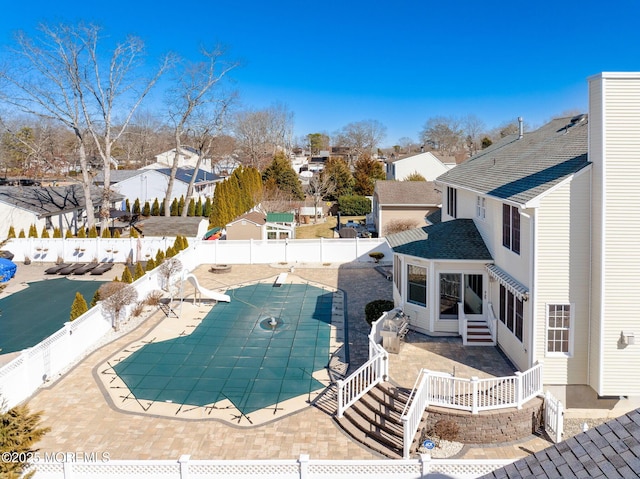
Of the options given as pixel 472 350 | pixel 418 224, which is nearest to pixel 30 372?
pixel 472 350

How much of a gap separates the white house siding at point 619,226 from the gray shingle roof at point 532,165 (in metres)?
0.80

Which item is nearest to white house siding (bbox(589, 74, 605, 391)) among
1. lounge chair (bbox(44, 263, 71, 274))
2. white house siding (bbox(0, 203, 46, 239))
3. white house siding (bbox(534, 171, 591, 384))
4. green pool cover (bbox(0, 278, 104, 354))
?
white house siding (bbox(534, 171, 591, 384))

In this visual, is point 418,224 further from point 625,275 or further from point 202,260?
point 625,275

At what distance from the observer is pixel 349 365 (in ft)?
45.8

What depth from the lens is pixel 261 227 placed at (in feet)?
105

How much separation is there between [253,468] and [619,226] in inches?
364

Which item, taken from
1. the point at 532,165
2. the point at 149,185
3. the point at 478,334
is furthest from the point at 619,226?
the point at 149,185

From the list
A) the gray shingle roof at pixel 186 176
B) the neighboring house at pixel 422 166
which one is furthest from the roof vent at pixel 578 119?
the gray shingle roof at pixel 186 176

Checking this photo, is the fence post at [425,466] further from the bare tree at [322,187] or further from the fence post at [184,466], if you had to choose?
the bare tree at [322,187]

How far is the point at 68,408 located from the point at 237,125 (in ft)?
243

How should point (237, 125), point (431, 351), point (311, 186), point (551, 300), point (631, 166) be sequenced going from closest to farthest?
point (631, 166) < point (551, 300) < point (431, 351) < point (311, 186) < point (237, 125)

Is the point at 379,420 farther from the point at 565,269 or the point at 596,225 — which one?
the point at 596,225

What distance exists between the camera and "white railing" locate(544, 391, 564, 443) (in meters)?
9.67

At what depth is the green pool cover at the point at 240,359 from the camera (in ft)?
40.5
